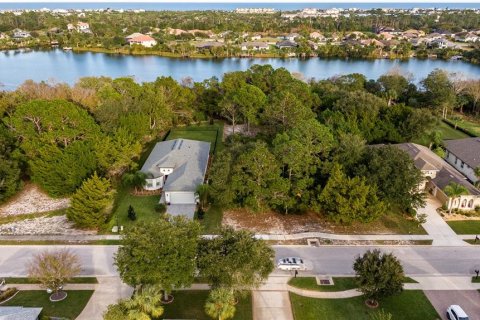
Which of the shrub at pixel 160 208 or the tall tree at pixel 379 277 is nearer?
the tall tree at pixel 379 277

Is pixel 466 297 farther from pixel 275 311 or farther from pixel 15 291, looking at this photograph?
pixel 15 291

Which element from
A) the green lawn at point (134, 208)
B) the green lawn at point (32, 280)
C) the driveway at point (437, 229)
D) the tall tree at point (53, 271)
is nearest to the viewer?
the tall tree at point (53, 271)

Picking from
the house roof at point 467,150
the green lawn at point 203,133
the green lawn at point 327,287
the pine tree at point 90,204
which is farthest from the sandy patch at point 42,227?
the house roof at point 467,150

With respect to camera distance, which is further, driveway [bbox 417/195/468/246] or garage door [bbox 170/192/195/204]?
garage door [bbox 170/192/195/204]

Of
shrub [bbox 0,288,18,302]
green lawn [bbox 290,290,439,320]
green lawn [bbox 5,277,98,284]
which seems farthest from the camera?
green lawn [bbox 5,277,98,284]

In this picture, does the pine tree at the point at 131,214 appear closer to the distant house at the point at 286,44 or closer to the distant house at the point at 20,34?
the distant house at the point at 286,44

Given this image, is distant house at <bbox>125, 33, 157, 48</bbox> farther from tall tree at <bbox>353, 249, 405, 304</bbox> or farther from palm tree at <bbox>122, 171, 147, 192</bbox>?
tall tree at <bbox>353, 249, 405, 304</bbox>

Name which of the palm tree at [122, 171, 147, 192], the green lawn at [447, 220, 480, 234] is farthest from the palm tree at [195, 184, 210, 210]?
the green lawn at [447, 220, 480, 234]

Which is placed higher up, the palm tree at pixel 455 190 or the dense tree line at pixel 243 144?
the dense tree line at pixel 243 144
